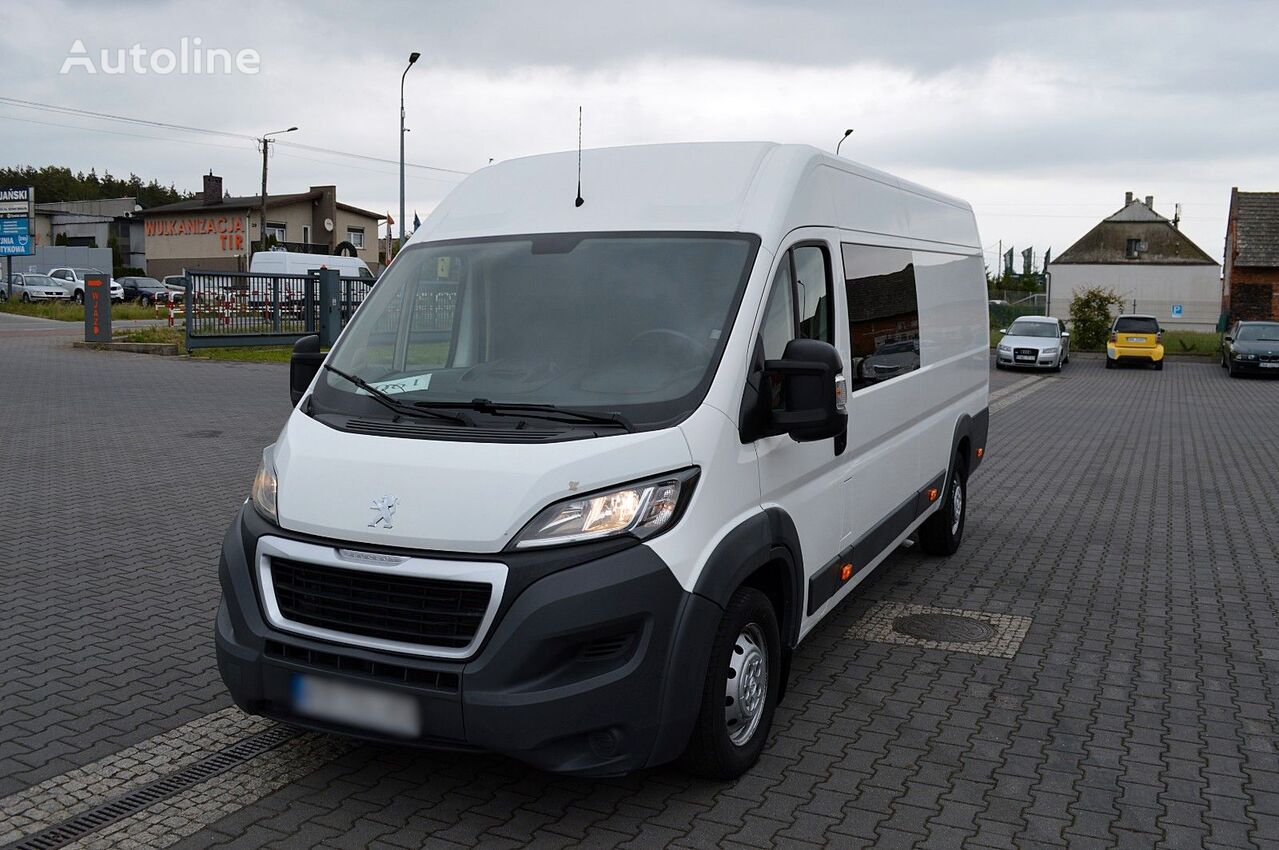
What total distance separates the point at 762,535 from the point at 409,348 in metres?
1.60

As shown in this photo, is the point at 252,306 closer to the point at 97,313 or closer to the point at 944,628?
the point at 97,313

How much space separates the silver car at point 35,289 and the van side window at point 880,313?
53030mm

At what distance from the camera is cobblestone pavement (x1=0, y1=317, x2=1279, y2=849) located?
391 centimetres

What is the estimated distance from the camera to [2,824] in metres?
3.83

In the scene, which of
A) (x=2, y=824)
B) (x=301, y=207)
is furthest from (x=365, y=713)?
(x=301, y=207)

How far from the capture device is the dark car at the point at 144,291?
2079 inches

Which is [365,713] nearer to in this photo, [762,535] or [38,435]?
[762,535]

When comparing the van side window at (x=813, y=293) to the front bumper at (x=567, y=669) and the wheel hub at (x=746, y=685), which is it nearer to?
the wheel hub at (x=746, y=685)

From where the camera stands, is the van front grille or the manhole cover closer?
the van front grille

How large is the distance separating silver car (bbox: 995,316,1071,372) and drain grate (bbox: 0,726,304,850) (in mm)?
30161

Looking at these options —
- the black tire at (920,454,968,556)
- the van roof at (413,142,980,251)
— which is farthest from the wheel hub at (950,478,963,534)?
the van roof at (413,142,980,251)

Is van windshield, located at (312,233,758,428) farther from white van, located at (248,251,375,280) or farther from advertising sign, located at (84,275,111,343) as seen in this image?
white van, located at (248,251,375,280)

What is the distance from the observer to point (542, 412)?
Result: 3957 mm

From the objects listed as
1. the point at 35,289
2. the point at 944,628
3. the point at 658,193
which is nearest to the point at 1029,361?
the point at 944,628
